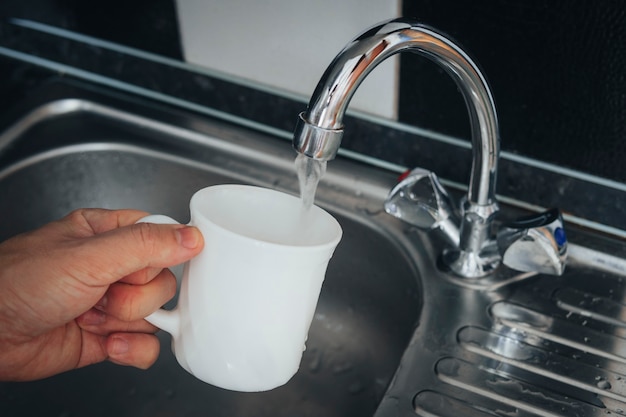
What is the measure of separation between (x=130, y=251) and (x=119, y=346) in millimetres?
135

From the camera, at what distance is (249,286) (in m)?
0.47

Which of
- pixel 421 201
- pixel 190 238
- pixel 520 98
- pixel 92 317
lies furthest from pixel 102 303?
pixel 520 98

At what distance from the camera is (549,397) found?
1.91ft

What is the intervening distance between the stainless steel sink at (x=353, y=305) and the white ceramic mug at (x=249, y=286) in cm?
12

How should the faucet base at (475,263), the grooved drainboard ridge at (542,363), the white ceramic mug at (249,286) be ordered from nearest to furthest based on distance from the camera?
1. the white ceramic mug at (249,286)
2. the grooved drainboard ridge at (542,363)
3. the faucet base at (475,263)

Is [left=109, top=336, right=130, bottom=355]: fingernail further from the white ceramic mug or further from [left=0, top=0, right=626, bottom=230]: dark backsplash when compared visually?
[left=0, top=0, right=626, bottom=230]: dark backsplash

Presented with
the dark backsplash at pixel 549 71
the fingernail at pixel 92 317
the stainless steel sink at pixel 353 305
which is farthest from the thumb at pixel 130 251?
the dark backsplash at pixel 549 71

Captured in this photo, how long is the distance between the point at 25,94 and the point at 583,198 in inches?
27.3

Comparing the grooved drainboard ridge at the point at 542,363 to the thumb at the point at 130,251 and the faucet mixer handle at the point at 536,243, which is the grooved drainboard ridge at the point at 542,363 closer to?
the faucet mixer handle at the point at 536,243

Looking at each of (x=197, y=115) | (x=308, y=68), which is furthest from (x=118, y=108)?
(x=308, y=68)

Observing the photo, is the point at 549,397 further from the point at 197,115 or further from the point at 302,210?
the point at 197,115

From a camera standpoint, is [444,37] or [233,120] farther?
[233,120]

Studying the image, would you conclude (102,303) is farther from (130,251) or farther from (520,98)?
(520,98)

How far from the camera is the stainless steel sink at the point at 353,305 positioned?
23.5 inches
